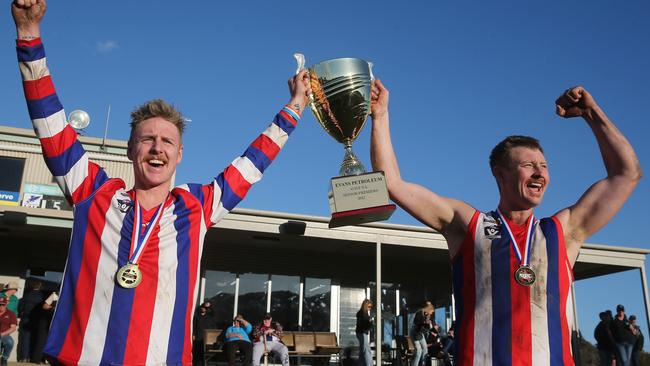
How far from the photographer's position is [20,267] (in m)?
13.9

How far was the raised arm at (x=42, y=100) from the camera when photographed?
7.00 feet

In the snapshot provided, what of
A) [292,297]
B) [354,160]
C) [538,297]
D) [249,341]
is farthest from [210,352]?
[538,297]

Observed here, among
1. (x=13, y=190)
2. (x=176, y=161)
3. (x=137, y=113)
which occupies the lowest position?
(x=176, y=161)

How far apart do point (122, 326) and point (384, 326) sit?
48.7ft

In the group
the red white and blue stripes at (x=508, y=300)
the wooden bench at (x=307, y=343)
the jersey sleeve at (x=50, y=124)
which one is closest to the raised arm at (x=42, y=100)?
the jersey sleeve at (x=50, y=124)

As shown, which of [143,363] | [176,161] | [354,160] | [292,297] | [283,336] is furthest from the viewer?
[292,297]

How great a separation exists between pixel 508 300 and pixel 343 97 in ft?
4.67

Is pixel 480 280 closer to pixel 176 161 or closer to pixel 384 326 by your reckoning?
pixel 176 161

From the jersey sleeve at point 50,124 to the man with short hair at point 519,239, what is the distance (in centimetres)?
132

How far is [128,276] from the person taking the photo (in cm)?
205

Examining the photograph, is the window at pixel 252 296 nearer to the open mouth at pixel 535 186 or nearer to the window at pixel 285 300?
the window at pixel 285 300

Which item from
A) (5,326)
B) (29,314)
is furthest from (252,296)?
(5,326)

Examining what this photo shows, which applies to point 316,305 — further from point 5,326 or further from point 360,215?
point 360,215

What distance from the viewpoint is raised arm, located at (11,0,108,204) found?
213 cm
